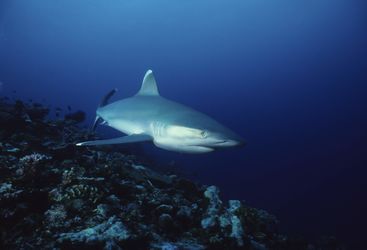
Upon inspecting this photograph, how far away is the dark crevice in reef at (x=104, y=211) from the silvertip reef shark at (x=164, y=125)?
0.82 meters

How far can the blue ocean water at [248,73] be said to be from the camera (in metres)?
39.1

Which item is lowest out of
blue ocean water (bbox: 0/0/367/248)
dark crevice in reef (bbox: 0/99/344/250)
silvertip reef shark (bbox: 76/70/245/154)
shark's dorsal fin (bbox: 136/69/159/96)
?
dark crevice in reef (bbox: 0/99/344/250)

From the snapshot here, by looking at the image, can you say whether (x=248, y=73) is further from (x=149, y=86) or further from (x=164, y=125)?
(x=164, y=125)

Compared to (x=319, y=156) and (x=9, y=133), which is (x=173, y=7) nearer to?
(x=319, y=156)

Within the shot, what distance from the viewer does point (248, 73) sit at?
151 meters

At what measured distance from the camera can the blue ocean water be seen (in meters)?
39.1

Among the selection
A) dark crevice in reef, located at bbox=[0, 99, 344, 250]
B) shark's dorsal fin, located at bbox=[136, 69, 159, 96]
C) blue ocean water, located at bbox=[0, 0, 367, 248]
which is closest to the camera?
dark crevice in reef, located at bbox=[0, 99, 344, 250]

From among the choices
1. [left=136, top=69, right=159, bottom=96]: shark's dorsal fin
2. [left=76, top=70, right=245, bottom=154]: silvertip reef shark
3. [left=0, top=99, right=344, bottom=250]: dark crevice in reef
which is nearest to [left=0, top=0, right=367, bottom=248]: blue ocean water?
[left=136, top=69, right=159, bottom=96]: shark's dorsal fin

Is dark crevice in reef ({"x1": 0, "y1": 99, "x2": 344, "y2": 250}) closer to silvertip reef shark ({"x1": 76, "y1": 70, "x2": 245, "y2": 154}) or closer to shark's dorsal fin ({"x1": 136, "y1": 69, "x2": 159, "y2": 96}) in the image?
silvertip reef shark ({"x1": 76, "y1": 70, "x2": 245, "y2": 154})

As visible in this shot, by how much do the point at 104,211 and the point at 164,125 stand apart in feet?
9.32

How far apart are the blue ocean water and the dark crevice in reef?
854 inches

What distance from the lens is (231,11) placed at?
116 meters

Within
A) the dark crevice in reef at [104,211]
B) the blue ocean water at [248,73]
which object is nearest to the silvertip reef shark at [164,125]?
the dark crevice in reef at [104,211]

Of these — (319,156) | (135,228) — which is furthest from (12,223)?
(319,156)
